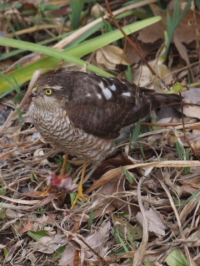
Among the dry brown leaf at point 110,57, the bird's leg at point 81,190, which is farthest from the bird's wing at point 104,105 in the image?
the dry brown leaf at point 110,57

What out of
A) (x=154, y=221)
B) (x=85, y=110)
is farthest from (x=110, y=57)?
(x=154, y=221)

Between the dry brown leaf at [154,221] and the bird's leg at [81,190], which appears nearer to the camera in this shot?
the dry brown leaf at [154,221]

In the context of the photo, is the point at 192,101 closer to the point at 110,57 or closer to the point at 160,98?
the point at 160,98

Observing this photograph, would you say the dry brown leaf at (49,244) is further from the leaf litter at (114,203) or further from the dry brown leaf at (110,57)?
the dry brown leaf at (110,57)

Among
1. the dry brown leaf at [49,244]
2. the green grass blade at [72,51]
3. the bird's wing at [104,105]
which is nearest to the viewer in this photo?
the dry brown leaf at [49,244]

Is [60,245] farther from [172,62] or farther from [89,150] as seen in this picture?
[172,62]

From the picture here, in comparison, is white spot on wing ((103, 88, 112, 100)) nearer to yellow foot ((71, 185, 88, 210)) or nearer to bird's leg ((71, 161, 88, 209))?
bird's leg ((71, 161, 88, 209))

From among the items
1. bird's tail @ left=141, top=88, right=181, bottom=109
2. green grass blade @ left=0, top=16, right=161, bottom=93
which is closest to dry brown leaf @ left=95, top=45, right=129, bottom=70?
green grass blade @ left=0, top=16, right=161, bottom=93
